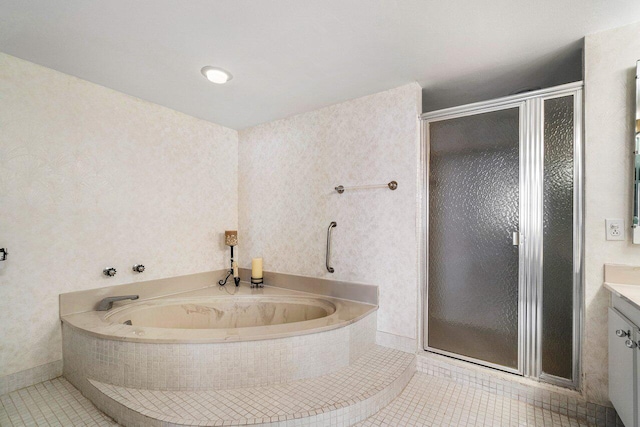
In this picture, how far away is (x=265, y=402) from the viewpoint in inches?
64.0

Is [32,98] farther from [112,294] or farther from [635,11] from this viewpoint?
[635,11]

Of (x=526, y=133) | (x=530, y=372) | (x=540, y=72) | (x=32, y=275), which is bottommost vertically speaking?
(x=530, y=372)

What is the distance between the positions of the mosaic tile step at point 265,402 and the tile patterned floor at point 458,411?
72 millimetres

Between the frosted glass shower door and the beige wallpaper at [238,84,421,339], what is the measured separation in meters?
0.18

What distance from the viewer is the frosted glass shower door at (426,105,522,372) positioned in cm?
199

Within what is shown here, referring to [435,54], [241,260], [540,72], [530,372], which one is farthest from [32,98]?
[530,372]

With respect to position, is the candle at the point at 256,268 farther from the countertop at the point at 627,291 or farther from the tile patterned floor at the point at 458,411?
the countertop at the point at 627,291

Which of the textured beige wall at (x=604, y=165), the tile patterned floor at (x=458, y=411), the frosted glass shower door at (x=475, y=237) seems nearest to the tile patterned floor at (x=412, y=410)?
the tile patterned floor at (x=458, y=411)

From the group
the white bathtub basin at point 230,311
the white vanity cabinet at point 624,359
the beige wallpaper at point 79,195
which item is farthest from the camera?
the white bathtub basin at point 230,311

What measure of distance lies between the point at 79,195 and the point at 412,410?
2.69 meters

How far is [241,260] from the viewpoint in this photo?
3.46 meters

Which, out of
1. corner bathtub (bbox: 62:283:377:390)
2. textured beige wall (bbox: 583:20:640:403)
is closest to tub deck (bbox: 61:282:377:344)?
corner bathtub (bbox: 62:283:377:390)

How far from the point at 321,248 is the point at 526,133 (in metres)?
1.78

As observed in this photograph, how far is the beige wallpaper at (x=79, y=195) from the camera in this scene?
1979 mm
